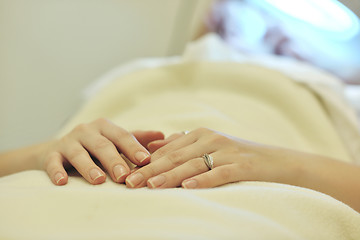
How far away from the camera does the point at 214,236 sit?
427mm

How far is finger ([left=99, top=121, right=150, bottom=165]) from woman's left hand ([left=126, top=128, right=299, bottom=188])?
2 centimetres

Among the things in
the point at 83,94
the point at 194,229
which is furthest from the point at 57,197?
the point at 83,94

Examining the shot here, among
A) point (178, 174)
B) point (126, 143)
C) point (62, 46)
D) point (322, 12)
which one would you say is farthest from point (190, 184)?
point (62, 46)

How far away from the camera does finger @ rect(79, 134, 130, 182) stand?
615 mm

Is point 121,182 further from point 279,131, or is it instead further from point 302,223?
point 279,131

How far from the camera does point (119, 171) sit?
2.01ft

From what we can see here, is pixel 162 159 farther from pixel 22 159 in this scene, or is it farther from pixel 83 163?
pixel 22 159

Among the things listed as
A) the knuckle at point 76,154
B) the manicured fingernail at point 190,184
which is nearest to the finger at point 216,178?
the manicured fingernail at point 190,184

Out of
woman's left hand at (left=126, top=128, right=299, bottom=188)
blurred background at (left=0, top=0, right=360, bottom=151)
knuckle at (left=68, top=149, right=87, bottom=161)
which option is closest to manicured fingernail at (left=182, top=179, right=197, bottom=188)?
woman's left hand at (left=126, top=128, right=299, bottom=188)

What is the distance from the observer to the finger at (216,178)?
588mm

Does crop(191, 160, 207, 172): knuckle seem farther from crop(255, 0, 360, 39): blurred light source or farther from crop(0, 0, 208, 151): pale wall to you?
crop(0, 0, 208, 151): pale wall

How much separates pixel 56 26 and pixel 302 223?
197 centimetres

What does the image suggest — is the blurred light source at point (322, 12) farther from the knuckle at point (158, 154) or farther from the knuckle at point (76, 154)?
the knuckle at point (76, 154)

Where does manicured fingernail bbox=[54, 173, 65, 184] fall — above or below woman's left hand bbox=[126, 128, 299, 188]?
below
